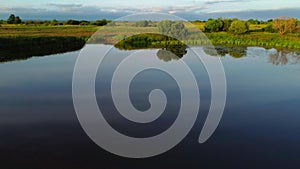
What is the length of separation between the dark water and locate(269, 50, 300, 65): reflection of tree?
3998 mm

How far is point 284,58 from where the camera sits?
16594mm

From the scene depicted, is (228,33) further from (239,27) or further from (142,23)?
(142,23)

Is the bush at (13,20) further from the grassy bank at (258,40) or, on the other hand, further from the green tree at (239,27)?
the green tree at (239,27)

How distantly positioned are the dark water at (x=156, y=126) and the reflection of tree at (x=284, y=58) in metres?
4.00

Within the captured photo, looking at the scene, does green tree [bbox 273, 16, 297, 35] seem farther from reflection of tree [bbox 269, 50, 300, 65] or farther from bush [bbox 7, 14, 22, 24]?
bush [bbox 7, 14, 22, 24]

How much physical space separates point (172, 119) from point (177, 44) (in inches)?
669

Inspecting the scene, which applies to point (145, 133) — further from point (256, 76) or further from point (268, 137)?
point (256, 76)

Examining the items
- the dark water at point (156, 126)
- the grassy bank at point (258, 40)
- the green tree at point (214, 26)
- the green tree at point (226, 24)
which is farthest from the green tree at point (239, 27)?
the dark water at point (156, 126)

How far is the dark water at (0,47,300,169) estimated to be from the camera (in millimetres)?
5199

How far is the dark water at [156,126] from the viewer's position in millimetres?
5199

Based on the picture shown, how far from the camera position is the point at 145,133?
20.7 feet

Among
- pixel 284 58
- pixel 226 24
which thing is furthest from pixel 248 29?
pixel 284 58

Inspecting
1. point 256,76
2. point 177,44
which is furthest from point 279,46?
point 256,76

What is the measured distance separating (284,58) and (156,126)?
12.2 m
